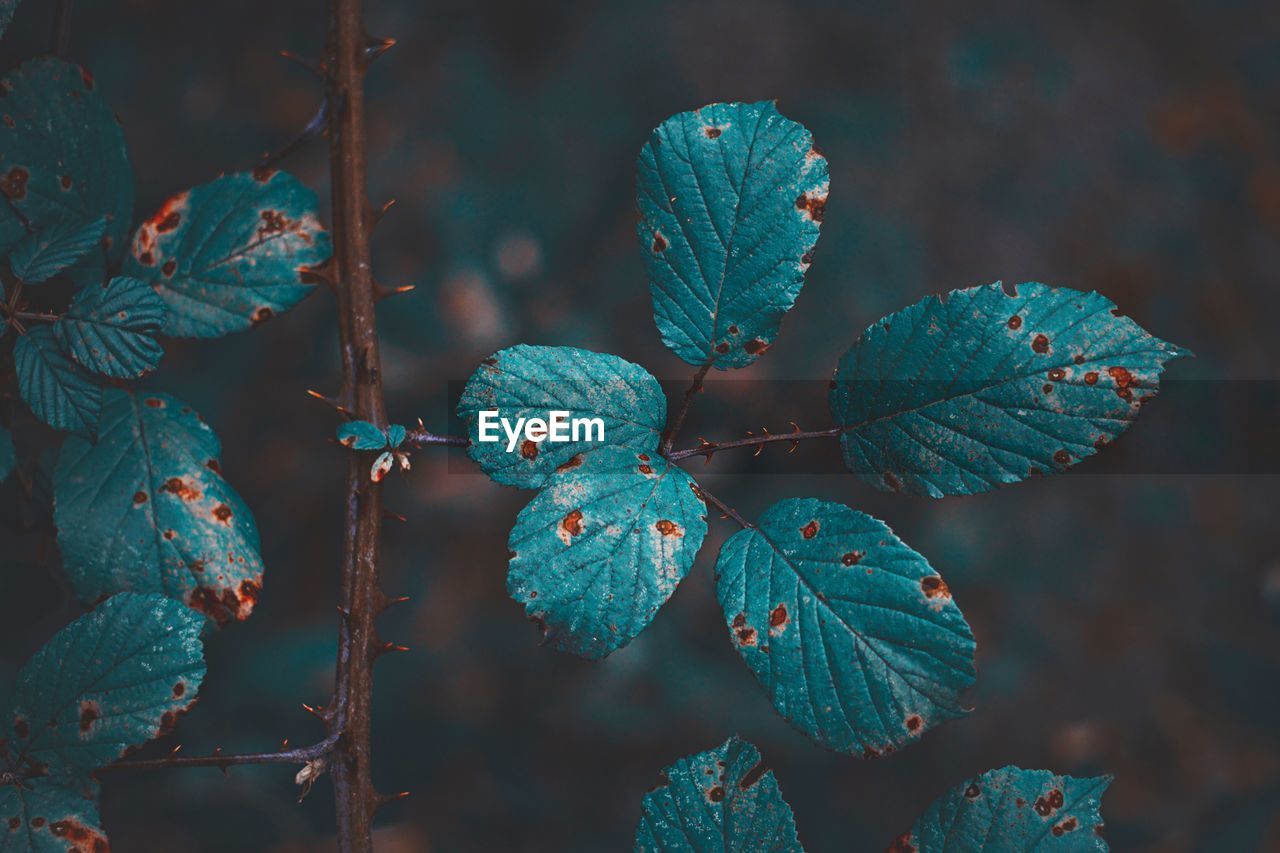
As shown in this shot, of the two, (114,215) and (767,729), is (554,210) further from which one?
(767,729)

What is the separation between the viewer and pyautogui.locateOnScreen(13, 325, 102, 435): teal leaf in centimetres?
86

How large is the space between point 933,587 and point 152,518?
0.72m

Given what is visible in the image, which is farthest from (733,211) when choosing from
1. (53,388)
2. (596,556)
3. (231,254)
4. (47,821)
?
(47,821)

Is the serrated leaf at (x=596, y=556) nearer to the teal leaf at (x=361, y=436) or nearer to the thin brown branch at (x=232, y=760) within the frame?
the teal leaf at (x=361, y=436)

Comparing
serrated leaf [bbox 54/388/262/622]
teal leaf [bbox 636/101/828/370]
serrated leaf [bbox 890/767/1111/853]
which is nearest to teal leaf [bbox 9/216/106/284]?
serrated leaf [bbox 54/388/262/622]

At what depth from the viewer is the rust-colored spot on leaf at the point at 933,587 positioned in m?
0.75

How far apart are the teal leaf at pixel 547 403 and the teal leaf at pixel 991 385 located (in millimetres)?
185

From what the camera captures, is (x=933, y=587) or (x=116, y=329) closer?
(x=933, y=587)

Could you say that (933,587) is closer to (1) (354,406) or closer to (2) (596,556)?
(2) (596,556)

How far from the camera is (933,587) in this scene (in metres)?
0.76

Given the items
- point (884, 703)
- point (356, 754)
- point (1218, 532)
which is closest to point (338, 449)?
point (356, 754)

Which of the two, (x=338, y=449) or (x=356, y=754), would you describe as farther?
(x=338, y=449)

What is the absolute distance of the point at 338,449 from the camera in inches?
47.8

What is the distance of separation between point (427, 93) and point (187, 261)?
0.42 metres
